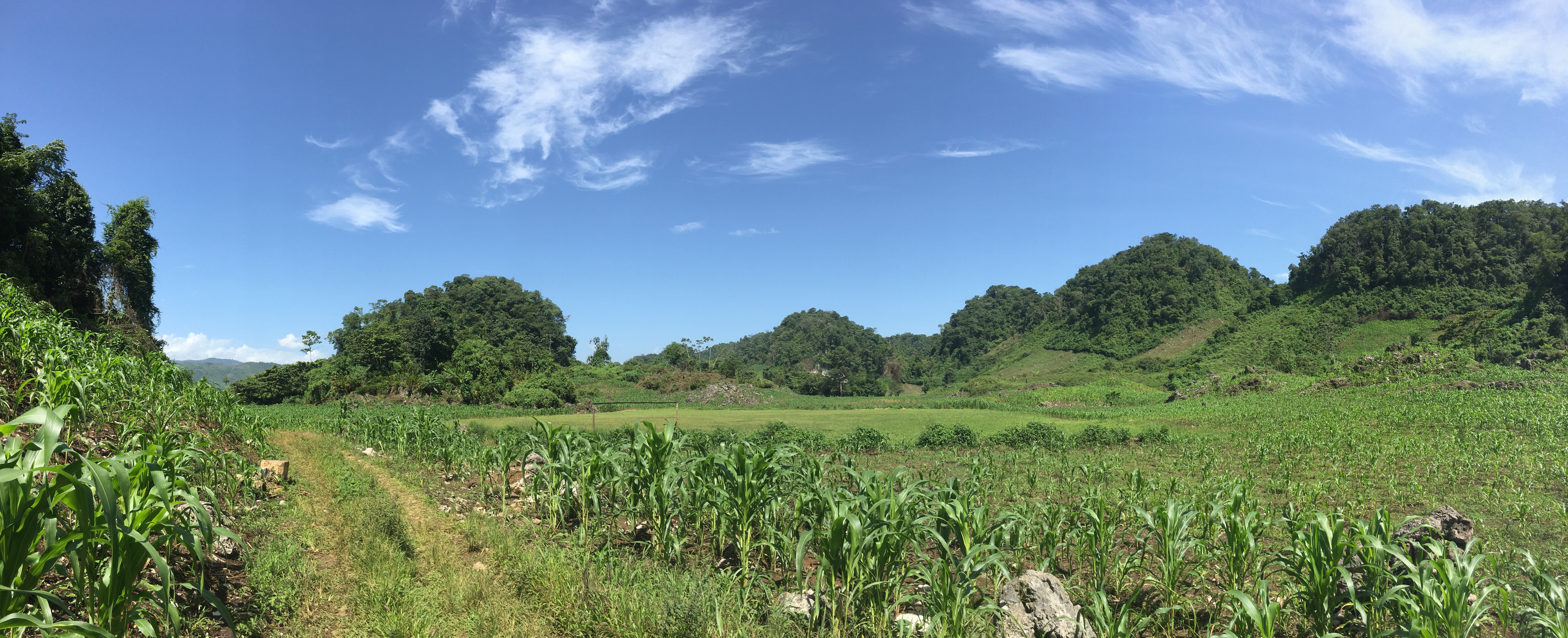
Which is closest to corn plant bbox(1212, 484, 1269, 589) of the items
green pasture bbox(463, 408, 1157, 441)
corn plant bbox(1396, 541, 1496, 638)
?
corn plant bbox(1396, 541, 1496, 638)

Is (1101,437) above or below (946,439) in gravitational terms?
below

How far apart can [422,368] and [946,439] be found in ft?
153

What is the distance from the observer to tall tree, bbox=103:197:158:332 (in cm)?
2692

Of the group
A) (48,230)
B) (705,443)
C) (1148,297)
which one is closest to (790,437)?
(705,443)

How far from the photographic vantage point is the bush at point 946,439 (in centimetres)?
2009

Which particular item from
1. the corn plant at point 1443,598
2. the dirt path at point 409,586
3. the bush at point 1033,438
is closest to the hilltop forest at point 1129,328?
the bush at point 1033,438

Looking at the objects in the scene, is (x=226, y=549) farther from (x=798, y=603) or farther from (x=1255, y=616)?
(x=1255, y=616)

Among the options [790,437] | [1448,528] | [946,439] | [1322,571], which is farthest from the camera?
[946,439]

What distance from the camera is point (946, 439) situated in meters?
20.3

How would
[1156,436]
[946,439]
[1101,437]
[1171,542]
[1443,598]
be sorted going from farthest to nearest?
[1101,437], [1156,436], [946,439], [1171,542], [1443,598]

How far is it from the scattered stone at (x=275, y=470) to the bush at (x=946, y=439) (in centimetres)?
1590

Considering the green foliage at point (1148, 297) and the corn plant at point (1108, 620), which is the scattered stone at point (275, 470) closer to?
the corn plant at point (1108, 620)

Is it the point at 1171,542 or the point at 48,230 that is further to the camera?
the point at 48,230

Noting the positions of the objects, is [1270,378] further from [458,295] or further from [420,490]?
[458,295]
